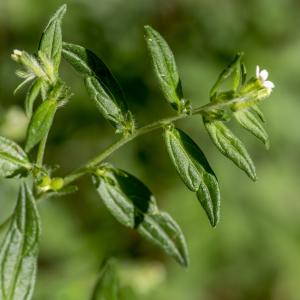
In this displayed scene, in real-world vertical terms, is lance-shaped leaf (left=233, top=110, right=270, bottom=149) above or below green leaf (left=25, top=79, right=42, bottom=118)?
above

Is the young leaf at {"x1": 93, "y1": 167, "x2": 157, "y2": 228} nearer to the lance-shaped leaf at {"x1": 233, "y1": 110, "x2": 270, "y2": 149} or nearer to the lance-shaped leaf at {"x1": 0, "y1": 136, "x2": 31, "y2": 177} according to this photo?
the lance-shaped leaf at {"x1": 0, "y1": 136, "x2": 31, "y2": 177}

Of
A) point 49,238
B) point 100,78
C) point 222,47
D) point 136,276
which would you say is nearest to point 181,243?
point 100,78

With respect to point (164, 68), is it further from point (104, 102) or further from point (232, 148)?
point (232, 148)

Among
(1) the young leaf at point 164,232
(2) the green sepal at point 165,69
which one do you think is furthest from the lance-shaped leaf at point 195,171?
(1) the young leaf at point 164,232

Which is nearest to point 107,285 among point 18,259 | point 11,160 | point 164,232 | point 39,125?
point 164,232

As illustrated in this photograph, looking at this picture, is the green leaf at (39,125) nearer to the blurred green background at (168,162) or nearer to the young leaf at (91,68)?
the young leaf at (91,68)

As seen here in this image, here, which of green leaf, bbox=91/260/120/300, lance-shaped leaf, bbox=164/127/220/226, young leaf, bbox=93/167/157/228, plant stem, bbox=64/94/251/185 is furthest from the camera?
green leaf, bbox=91/260/120/300

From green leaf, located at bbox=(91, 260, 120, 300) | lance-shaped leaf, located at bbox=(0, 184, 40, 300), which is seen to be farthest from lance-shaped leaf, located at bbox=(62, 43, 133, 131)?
green leaf, located at bbox=(91, 260, 120, 300)
